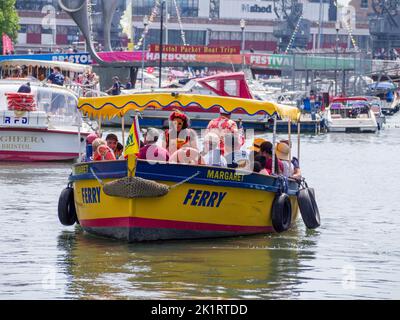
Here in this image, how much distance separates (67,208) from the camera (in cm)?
2627

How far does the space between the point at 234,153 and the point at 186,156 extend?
1.52 meters

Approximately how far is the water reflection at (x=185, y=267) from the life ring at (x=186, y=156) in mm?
1362

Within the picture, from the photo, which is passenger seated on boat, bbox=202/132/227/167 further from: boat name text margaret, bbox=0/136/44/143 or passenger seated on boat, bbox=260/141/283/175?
boat name text margaret, bbox=0/136/44/143

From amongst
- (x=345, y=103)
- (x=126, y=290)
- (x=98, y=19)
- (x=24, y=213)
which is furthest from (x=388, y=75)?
(x=126, y=290)

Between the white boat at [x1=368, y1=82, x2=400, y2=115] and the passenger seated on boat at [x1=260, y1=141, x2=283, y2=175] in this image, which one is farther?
the white boat at [x1=368, y1=82, x2=400, y2=115]

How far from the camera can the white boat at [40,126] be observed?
40438 mm

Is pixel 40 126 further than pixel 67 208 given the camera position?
Yes

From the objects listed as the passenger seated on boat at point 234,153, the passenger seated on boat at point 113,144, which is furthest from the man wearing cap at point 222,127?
the passenger seated on boat at point 113,144

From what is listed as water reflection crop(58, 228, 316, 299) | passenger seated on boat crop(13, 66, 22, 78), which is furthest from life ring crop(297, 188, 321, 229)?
passenger seated on boat crop(13, 66, 22, 78)

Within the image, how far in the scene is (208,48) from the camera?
350ft

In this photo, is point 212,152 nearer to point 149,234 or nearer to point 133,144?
point 149,234

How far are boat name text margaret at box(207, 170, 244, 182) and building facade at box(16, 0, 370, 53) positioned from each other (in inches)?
6193

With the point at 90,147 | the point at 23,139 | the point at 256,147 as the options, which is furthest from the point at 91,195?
the point at 23,139

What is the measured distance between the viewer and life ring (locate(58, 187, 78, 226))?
26.2m
